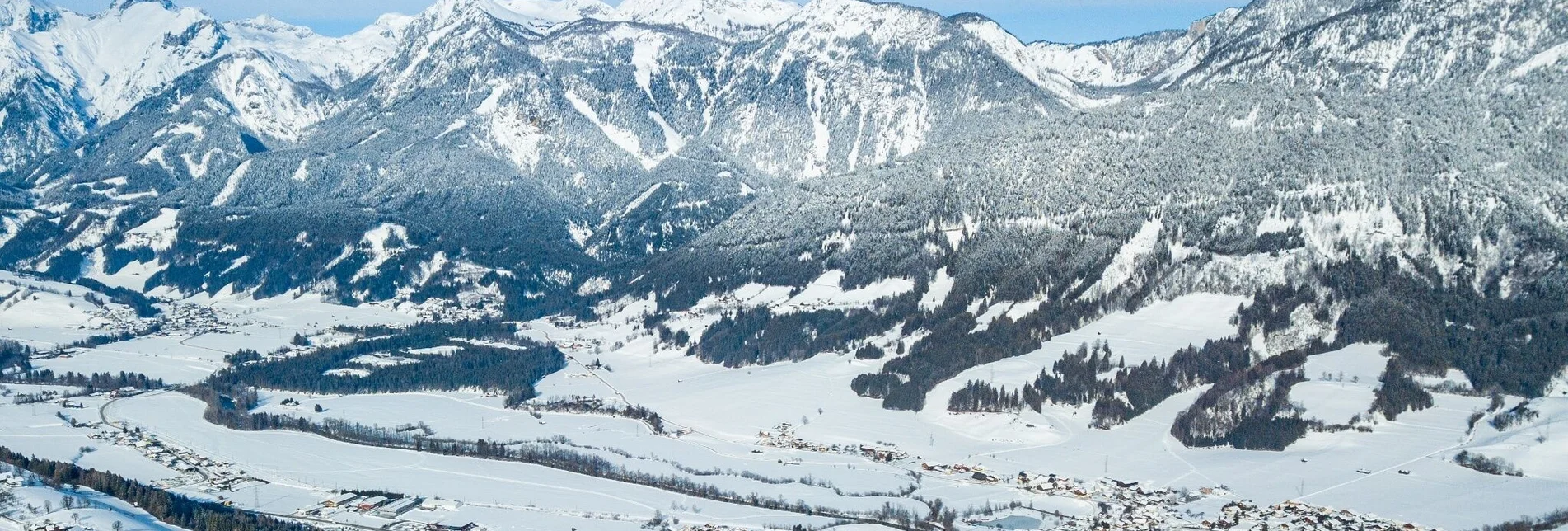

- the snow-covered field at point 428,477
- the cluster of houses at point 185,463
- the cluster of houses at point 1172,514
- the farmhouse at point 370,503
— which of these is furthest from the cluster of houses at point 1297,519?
the cluster of houses at point 185,463

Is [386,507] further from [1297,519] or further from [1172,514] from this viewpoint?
[1297,519]

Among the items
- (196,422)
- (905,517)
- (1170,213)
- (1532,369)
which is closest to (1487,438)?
(1532,369)

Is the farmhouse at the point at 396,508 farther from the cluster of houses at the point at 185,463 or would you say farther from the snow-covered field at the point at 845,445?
the cluster of houses at the point at 185,463

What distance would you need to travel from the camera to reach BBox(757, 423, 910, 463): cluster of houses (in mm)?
143250

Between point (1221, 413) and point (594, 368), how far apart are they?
8325 cm

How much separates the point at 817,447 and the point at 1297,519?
1877 inches

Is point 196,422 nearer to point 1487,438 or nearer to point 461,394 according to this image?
point 461,394

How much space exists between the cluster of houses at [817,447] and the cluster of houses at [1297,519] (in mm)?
33811

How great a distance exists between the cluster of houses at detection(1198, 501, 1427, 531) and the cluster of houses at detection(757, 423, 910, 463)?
3381 cm

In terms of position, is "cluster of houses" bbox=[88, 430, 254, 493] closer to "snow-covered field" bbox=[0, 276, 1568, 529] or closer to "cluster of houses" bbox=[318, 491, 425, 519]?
"snow-covered field" bbox=[0, 276, 1568, 529]

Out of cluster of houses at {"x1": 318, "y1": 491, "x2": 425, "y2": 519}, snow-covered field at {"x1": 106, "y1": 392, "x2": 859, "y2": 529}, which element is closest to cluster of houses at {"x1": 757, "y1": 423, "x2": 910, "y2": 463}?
snow-covered field at {"x1": 106, "y1": 392, "x2": 859, "y2": 529}

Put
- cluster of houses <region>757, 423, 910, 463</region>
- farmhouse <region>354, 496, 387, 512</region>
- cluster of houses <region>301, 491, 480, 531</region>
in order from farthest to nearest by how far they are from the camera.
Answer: cluster of houses <region>757, 423, 910, 463</region>, farmhouse <region>354, 496, 387, 512</region>, cluster of houses <region>301, 491, 480, 531</region>

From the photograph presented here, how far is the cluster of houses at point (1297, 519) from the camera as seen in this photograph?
111750 millimetres

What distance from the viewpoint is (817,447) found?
14788cm
